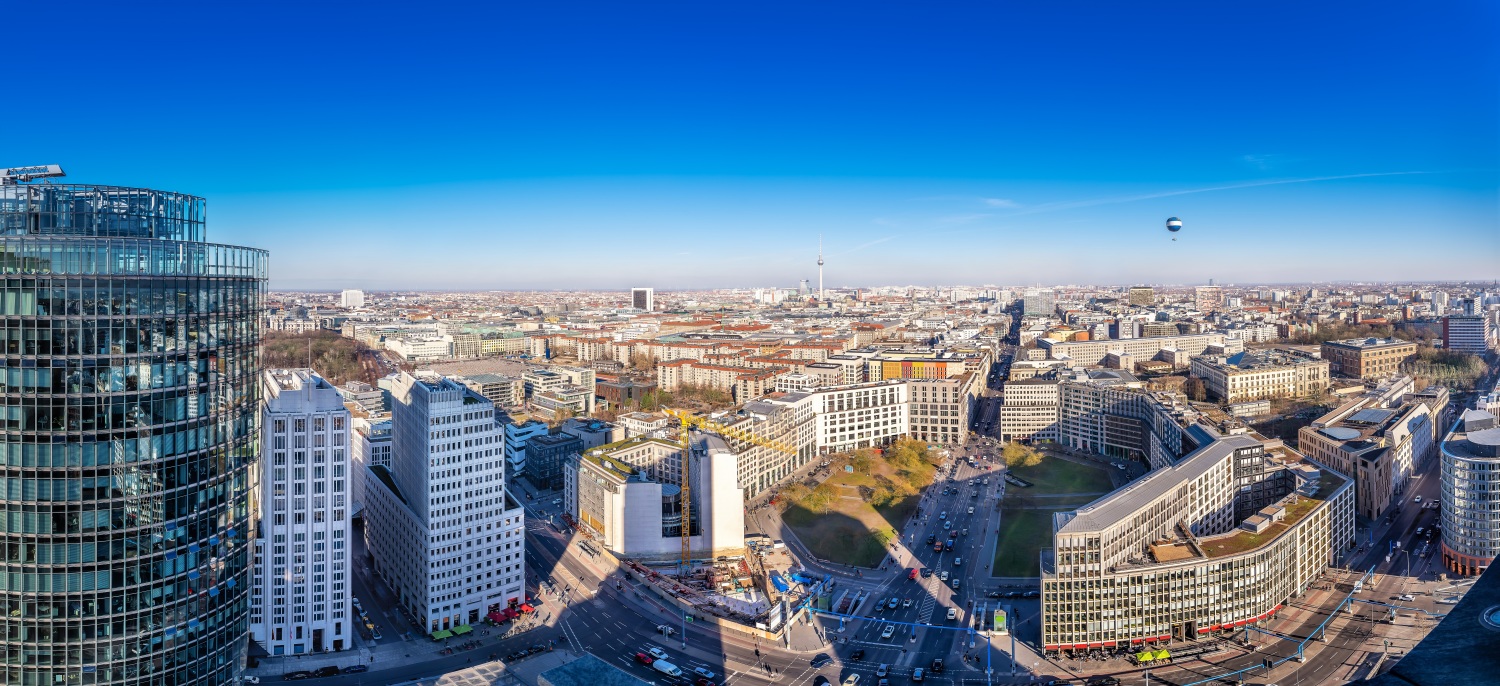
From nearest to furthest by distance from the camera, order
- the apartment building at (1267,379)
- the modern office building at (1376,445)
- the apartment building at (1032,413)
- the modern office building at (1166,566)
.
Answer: the modern office building at (1166,566) < the modern office building at (1376,445) < the apartment building at (1032,413) < the apartment building at (1267,379)

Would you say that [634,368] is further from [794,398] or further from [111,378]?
[111,378]

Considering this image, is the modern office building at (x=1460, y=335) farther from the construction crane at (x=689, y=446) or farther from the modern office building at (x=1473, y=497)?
the construction crane at (x=689, y=446)

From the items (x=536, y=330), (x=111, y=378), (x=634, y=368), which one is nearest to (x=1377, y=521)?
(x=111, y=378)

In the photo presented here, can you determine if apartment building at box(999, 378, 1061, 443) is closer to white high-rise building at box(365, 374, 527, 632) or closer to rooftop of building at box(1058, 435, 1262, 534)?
rooftop of building at box(1058, 435, 1262, 534)

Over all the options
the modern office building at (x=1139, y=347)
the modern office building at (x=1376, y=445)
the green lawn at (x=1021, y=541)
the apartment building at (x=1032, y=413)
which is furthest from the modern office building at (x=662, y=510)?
the modern office building at (x=1139, y=347)

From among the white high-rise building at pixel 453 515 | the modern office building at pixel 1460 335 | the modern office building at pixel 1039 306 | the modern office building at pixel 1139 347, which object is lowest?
the white high-rise building at pixel 453 515
